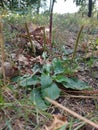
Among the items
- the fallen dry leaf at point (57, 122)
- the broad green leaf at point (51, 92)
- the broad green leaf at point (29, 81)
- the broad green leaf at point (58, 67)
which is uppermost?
the broad green leaf at point (58, 67)

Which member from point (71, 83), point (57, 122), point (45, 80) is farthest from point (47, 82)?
point (57, 122)

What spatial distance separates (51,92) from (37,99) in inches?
2.7

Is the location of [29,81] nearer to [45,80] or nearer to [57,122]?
[45,80]

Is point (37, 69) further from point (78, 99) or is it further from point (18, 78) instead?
point (78, 99)

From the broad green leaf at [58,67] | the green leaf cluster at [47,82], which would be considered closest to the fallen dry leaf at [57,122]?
the green leaf cluster at [47,82]

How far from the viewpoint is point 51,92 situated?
117 centimetres

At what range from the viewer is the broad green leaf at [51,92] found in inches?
45.4

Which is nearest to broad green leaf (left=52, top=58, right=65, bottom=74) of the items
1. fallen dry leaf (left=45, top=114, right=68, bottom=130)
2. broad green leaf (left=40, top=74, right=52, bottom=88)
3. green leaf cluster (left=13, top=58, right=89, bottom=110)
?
green leaf cluster (left=13, top=58, right=89, bottom=110)

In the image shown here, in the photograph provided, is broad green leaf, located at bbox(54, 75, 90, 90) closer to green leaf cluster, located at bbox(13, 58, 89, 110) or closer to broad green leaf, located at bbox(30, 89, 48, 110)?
green leaf cluster, located at bbox(13, 58, 89, 110)

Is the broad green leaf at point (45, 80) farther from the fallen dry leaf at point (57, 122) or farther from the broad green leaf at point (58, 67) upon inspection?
the fallen dry leaf at point (57, 122)

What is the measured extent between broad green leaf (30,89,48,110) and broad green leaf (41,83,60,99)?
0.9 inches

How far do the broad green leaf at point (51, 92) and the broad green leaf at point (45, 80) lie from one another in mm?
16

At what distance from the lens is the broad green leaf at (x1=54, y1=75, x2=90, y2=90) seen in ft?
4.03

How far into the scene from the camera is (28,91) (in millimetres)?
1201
